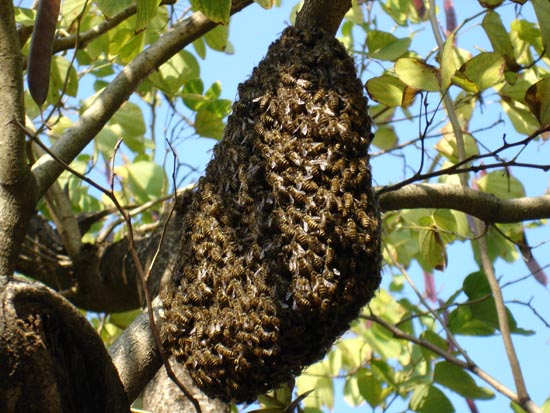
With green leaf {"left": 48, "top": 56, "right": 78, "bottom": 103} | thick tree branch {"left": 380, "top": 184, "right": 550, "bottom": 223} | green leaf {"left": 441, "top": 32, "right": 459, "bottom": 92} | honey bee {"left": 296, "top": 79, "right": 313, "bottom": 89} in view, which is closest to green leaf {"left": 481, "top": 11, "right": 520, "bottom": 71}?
green leaf {"left": 441, "top": 32, "right": 459, "bottom": 92}

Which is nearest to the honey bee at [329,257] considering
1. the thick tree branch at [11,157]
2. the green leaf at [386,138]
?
the thick tree branch at [11,157]

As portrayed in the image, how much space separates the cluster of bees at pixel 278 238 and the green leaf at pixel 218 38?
3.59 feet

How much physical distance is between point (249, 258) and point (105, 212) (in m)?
1.42

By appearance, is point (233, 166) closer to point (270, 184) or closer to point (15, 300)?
point (270, 184)

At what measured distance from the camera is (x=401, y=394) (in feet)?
9.23

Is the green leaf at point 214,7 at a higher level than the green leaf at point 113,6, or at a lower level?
lower

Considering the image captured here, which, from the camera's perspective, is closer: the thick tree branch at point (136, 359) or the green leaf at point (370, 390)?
the thick tree branch at point (136, 359)

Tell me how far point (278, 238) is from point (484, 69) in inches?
34.0

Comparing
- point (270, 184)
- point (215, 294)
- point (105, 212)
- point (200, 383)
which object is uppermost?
point (105, 212)

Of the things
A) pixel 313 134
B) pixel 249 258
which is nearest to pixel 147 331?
pixel 249 258

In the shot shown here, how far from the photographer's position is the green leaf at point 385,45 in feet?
8.50

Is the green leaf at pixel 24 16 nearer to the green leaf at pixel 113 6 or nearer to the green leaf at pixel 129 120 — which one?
the green leaf at pixel 113 6

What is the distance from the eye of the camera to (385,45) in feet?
8.74

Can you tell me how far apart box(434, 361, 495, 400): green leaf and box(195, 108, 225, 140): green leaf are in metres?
1.16
